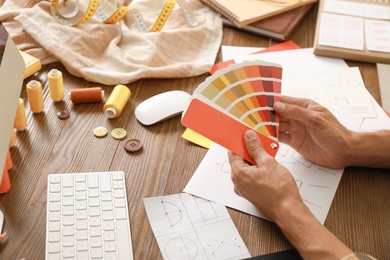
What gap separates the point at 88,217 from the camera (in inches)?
42.9

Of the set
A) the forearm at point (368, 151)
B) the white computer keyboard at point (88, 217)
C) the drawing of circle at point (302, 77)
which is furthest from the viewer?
the drawing of circle at point (302, 77)

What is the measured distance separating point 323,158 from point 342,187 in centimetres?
8

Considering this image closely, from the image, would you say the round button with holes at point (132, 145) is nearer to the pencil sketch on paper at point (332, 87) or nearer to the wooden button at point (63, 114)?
the wooden button at point (63, 114)

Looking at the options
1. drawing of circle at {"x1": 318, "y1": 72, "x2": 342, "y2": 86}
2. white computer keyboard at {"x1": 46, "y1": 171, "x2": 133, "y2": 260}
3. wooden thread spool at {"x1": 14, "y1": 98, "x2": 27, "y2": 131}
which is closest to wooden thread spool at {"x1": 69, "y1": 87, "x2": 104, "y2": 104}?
wooden thread spool at {"x1": 14, "y1": 98, "x2": 27, "y2": 131}

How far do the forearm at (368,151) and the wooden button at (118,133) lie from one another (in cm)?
53

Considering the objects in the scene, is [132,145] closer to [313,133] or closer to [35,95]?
[35,95]

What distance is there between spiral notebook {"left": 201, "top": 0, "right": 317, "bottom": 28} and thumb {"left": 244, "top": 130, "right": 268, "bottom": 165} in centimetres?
62

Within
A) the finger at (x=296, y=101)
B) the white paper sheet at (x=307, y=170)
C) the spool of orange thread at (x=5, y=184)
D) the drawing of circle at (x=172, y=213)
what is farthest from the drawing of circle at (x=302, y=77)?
the spool of orange thread at (x=5, y=184)

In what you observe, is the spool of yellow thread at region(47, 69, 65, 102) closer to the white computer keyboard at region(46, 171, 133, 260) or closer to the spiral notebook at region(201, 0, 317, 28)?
the white computer keyboard at region(46, 171, 133, 260)

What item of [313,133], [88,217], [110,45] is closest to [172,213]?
[88,217]

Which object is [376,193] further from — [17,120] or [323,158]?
[17,120]

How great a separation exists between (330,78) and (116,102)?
62 cm

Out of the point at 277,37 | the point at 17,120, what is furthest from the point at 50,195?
the point at 277,37

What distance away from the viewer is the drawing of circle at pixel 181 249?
3.43 feet
